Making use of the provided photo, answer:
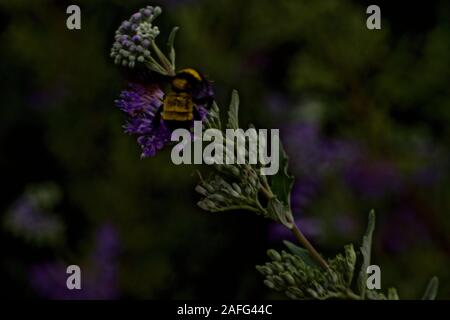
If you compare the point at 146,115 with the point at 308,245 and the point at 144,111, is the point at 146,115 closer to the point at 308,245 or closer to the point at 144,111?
the point at 144,111

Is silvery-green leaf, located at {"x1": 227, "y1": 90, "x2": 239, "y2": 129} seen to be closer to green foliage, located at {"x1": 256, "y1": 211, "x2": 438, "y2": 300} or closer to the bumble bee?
the bumble bee

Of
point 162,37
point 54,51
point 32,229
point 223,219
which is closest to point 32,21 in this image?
point 54,51

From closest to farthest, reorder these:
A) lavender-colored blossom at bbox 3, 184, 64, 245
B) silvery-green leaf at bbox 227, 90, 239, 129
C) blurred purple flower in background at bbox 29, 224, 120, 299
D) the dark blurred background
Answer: silvery-green leaf at bbox 227, 90, 239, 129
the dark blurred background
blurred purple flower in background at bbox 29, 224, 120, 299
lavender-colored blossom at bbox 3, 184, 64, 245

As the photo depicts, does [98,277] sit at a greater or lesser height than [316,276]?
lesser

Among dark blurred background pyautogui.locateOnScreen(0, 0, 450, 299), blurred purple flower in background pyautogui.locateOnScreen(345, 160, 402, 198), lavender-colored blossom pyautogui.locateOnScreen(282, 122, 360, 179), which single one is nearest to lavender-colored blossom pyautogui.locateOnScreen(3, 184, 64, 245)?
dark blurred background pyautogui.locateOnScreen(0, 0, 450, 299)

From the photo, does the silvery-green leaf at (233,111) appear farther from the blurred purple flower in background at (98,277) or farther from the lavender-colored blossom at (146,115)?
the blurred purple flower in background at (98,277)

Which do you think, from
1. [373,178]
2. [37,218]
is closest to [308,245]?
[373,178]

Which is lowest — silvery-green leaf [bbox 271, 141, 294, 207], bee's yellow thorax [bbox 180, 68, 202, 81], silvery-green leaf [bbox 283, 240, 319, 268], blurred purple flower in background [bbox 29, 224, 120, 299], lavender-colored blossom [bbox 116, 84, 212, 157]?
blurred purple flower in background [bbox 29, 224, 120, 299]

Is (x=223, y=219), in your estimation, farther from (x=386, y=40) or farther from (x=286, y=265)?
(x=286, y=265)
